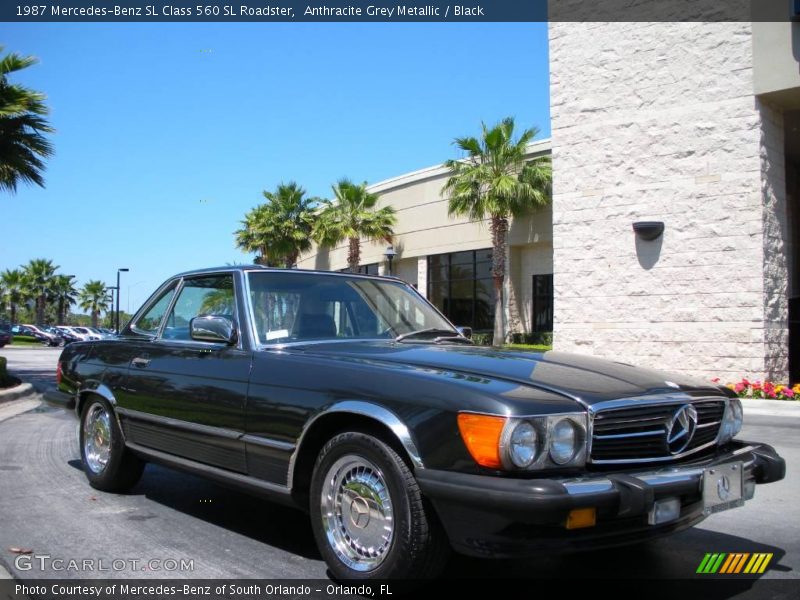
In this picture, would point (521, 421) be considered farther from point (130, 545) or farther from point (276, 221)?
point (276, 221)

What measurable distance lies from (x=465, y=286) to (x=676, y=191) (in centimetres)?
1604

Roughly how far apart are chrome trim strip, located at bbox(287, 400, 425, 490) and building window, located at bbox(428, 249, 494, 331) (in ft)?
83.0

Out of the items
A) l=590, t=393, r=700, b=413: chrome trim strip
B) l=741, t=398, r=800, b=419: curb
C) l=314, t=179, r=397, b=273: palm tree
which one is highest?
l=314, t=179, r=397, b=273: palm tree

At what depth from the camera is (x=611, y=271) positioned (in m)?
14.8

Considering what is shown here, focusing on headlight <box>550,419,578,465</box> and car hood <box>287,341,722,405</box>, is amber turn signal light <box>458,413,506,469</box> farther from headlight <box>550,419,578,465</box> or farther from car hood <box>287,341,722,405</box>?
car hood <box>287,341,722,405</box>

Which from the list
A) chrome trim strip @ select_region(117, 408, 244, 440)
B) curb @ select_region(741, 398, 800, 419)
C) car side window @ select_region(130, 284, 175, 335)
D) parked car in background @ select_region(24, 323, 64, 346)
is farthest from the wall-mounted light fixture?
parked car in background @ select_region(24, 323, 64, 346)

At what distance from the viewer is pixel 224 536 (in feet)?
13.8

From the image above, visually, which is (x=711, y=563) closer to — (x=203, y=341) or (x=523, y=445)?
(x=523, y=445)

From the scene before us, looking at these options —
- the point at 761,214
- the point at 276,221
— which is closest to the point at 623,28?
the point at 761,214

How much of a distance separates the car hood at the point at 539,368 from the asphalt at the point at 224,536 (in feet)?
2.97

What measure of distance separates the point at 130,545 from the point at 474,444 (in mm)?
2293

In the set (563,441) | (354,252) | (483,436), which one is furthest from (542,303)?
(483,436)

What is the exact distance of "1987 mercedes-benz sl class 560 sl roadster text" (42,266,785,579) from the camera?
2795 millimetres

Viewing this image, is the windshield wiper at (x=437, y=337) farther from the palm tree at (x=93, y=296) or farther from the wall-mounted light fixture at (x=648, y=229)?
the palm tree at (x=93, y=296)
